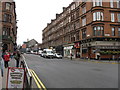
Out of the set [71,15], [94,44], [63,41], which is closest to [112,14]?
[94,44]

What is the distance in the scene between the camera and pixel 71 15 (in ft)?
154

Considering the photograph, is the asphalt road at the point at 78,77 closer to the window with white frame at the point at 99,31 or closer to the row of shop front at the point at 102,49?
the row of shop front at the point at 102,49

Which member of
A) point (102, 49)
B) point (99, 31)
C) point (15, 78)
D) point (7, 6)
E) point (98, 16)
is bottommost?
point (15, 78)

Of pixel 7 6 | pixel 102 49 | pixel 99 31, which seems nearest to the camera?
pixel 102 49

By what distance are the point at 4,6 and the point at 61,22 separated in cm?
2557

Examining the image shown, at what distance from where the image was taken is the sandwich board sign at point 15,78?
5.70 meters

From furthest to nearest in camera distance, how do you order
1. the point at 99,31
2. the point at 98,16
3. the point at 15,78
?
1. the point at 98,16
2. the point at 99,31
3. the point at 15,78

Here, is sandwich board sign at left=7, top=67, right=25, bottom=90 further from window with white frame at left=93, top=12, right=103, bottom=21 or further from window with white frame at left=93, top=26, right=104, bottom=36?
window with white frame at left=93, top=12, right=103, bottom=21

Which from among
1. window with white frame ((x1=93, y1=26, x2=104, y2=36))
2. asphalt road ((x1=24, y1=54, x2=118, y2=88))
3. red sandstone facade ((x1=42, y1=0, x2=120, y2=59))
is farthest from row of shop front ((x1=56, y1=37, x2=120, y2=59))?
asphalt road ((x1=24, y1=54, x2=118, y2=88))

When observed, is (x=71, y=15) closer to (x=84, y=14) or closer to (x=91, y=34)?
(x=84, y=14)

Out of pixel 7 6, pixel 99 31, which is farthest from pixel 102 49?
pixel 7 6

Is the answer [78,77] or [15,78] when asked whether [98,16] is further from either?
[15,78]

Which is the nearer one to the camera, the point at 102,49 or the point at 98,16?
the point at 102,49

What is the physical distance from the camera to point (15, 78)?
575cm
